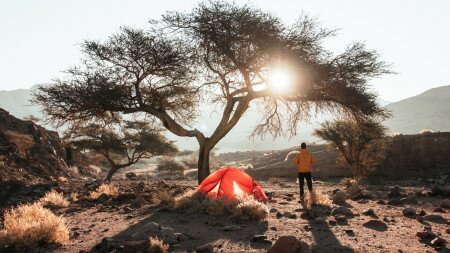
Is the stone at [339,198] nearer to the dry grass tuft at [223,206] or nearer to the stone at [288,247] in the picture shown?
the dry grass tuft at [223,206]

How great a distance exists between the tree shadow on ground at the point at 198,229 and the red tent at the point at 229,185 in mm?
1582

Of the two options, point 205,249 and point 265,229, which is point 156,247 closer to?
point 205,249

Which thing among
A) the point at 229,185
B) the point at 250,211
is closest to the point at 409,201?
the point at 229,185

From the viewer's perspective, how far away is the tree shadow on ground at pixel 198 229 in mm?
7957

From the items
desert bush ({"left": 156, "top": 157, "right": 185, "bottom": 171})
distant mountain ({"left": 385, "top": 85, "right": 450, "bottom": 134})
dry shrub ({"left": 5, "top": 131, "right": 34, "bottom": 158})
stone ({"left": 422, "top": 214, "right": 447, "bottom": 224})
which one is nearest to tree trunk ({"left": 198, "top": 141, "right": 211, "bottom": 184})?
stone ({"left": 422, "top": 214, "right": 447, "bottom": 224})

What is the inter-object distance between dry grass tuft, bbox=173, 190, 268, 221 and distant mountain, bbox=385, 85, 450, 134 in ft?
419

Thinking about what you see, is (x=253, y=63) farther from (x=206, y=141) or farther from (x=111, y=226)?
(x=111, y=226)

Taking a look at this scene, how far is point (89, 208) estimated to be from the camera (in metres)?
13.4

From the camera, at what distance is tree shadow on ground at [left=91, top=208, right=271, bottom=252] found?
7.96m

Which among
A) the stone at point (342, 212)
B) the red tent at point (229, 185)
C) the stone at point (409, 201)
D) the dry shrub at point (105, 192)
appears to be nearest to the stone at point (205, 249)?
the stone at point (342, 212)

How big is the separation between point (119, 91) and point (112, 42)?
2.18m

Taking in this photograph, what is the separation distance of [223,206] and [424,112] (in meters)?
164

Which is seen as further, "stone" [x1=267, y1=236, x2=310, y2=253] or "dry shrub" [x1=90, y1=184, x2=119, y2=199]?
"dry shrub" [x1=90, y1=184, x2=119, y2=199]

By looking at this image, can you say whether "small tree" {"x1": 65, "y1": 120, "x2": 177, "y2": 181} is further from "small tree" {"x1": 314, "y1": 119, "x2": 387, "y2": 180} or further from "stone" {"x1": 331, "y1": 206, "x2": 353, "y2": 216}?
"stone" {"x1": 331, "y1": 206, "x2": 353, "y2": 216}
